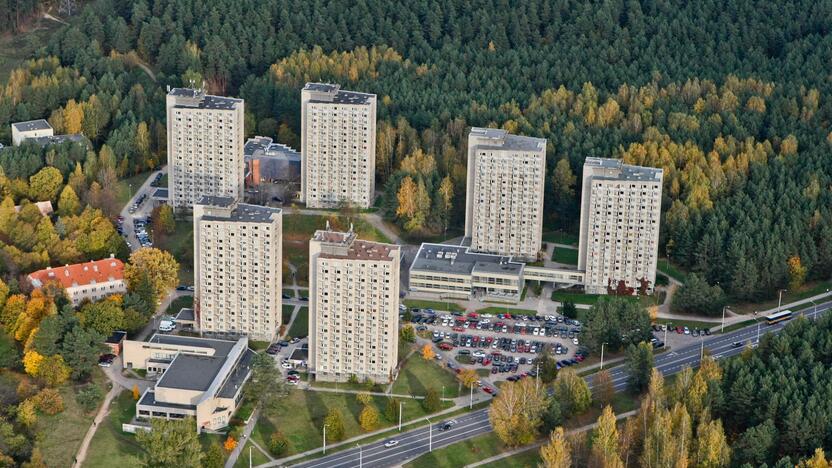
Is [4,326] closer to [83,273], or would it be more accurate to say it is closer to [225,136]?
[83,273]

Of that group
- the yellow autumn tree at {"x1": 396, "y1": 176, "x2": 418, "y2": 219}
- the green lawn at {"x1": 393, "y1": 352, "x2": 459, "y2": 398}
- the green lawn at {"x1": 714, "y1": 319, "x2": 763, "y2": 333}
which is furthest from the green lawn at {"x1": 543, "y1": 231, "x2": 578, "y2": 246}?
the green lawn at {"x1": 393, "y1": 352, "x2": 459, "y2": 398}

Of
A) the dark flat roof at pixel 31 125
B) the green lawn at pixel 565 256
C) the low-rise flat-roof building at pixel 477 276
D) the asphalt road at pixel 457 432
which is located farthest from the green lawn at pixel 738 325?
the dark flat roof at pixel 31 125

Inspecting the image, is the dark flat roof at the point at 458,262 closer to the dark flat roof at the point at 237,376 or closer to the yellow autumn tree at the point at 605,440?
the dark flat roof at the point at 237,376

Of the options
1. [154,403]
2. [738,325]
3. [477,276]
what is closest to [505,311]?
[477,276]

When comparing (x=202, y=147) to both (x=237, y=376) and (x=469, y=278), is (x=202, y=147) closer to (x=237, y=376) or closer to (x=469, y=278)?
(x=469, y=278)

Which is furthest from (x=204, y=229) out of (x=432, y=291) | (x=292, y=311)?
(x=432, y=291)
